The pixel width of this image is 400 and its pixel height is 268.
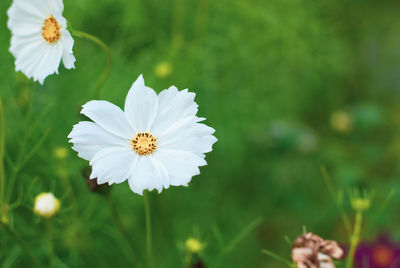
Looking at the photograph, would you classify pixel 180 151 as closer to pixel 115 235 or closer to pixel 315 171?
pixel 115 235

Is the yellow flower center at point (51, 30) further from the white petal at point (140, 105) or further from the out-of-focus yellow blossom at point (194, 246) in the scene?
the out-of-focus yellow blossom at point (194, 246)

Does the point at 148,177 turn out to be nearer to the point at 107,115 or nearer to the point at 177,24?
the point at 107,115

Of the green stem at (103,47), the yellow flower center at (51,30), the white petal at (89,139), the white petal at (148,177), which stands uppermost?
the yellow flower center at (51,30)

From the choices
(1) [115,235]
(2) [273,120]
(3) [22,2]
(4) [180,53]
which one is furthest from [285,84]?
(3) [22,2]

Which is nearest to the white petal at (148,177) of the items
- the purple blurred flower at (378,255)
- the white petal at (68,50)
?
the white petal at (68,50)

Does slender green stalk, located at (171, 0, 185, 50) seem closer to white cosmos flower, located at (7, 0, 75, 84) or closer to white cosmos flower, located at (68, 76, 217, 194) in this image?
white cosmos flower, located at (7, 0, 75, 84)

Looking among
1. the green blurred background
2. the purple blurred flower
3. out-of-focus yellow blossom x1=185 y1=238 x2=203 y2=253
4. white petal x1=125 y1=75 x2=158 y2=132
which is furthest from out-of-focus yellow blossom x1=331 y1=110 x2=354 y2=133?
white petal x1=125 y1=75 x2=158 y2=132
